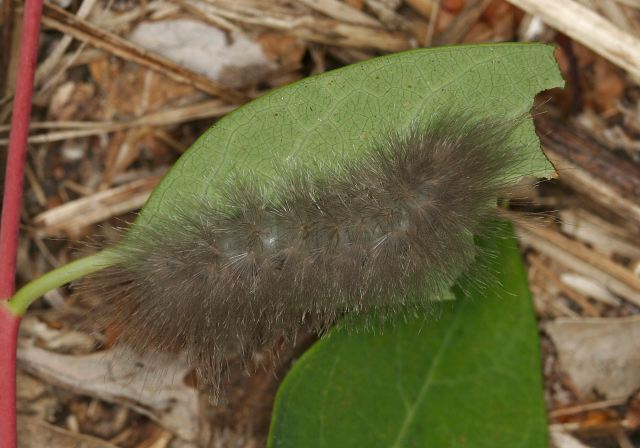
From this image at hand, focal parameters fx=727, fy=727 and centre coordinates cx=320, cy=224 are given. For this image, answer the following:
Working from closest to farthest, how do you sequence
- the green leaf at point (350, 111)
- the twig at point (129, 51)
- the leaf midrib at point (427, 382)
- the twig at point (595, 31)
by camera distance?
1. the green leaf at point (350, 111)
2. the leaf midrib at point (427, 382)
3. the twig at point (595, 31)
4. the twig at point (129, 51)

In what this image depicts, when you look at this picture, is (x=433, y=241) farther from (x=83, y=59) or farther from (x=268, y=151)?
(x=83, y=59)

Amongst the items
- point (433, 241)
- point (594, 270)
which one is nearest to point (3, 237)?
point (433, 241)

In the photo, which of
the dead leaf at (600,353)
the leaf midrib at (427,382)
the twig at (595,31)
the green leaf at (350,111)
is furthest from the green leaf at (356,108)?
the dead leaf at (600,353)

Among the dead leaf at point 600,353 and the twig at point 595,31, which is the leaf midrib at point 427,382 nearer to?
the dead leaf at point 600,353

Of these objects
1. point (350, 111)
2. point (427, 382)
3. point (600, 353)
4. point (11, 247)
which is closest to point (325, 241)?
point (350, 111)

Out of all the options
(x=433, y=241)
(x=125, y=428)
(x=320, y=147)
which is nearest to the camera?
(x=433, y=241)

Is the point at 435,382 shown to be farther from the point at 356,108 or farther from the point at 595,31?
the point at 595,31

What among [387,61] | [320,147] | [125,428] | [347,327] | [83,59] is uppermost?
[83,59]
